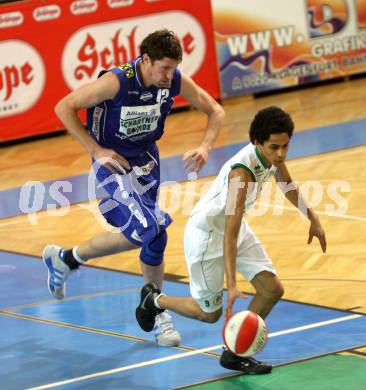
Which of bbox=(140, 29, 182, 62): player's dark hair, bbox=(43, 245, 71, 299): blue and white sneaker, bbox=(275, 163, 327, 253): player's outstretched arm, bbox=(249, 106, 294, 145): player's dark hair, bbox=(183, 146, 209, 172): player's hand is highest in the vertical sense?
bbox=(140, 29, 182, 62): player's dark hair

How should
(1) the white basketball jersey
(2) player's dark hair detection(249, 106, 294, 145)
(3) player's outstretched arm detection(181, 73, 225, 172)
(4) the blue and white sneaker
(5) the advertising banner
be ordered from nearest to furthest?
(2) player's dark hair detection(249, 106, 294, 145)
(1) the white basketball jersey
(3) player's outstretched arm detection(181, 73, 225, 172)
(4) the blue and white sneaker
(5) the advertising banner

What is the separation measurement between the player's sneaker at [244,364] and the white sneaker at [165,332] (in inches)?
25.6

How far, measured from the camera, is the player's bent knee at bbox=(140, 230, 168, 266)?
7.14 m

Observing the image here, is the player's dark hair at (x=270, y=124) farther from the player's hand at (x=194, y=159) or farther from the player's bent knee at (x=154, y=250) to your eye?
the player's bent knee at (x=154, y=250)

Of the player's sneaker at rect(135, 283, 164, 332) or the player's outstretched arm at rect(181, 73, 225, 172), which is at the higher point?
the player's outstretched arm at rect(181, 73, 225, 172)

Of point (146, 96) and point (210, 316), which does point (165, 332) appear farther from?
point (146, 96)

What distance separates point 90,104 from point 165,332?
1564mm

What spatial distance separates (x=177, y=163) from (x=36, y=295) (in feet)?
16.1

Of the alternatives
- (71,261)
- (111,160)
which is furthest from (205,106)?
(71,261)

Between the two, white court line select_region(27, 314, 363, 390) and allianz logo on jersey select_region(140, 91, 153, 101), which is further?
allianz logo on jersey select_region(140, 91, 153, 101)

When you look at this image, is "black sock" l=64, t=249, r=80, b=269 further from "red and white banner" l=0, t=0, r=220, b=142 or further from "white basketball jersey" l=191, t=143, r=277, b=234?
"red and white banner" l=0, t=0, r=220, b=142

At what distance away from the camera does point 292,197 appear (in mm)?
6645

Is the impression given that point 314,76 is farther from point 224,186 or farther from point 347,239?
point 224,186

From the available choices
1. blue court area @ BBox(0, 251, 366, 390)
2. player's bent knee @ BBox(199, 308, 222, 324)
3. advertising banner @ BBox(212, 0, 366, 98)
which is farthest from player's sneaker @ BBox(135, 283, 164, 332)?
advertising banner @ BBox(212, 0, 366, 98)
